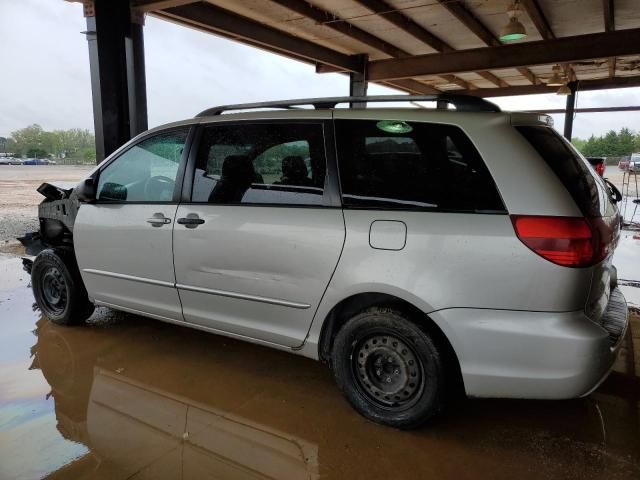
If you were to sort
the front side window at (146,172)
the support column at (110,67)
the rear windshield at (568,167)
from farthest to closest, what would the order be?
the support column at (110,67)
the front side window at (146,172)
the rear windshield at (568,167)

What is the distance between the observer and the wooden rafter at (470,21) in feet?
20.4

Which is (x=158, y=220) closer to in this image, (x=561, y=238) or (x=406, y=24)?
(x=561, y=238)

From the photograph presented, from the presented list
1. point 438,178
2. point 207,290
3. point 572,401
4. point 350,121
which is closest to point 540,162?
point 438,178

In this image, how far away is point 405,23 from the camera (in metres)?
7.10

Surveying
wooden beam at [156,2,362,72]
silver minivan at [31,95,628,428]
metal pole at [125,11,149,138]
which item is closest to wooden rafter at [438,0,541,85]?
wooden beam at [156,2,362,72]

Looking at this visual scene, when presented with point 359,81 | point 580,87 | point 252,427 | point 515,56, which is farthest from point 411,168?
point 580,87

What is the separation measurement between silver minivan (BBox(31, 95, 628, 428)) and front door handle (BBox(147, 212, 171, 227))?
0.01 m

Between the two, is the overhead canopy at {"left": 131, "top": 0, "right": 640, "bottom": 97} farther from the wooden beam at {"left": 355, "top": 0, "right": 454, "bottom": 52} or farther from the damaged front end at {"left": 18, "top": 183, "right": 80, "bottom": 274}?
the damaged front end at {"left": 18, "top": 183, "right": 80, "bottom": 274}

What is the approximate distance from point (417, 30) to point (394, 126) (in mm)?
5950

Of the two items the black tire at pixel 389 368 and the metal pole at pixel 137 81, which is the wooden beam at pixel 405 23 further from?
the black tire at pixel 389 368

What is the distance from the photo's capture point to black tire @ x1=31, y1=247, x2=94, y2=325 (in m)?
3.72

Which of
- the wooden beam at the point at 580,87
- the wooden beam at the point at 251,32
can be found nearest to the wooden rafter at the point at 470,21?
the wooden beam at the point at 251,32

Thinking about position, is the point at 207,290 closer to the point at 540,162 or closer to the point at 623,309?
the point at 540,162

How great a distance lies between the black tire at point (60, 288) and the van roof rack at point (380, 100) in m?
1.75
